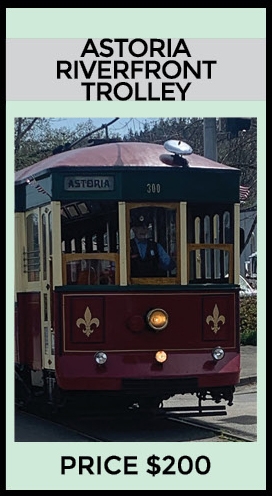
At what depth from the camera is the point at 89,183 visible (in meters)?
10.7

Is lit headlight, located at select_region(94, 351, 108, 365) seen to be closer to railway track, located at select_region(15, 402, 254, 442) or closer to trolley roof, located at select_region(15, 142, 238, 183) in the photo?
railway track, located at select_region(15, 402, 254, 442)

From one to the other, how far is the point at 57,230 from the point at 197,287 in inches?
57.6

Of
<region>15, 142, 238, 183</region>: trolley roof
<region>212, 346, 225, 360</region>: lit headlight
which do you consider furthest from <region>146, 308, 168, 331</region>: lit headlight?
<region>15, 142, 238, 183</region>: trolley roof

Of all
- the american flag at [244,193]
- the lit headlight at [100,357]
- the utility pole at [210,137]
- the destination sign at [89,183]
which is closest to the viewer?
the lit headlight at [100,357]

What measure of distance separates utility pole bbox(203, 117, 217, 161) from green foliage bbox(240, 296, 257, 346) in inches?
123

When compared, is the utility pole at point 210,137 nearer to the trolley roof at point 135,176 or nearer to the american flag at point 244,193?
the trolley roof at point 135,176

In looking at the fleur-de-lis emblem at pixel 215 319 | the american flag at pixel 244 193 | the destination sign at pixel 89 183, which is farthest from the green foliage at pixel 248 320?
the destination sign at pixel 89 183

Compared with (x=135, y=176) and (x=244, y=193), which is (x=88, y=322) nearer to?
(x=135, y=176)

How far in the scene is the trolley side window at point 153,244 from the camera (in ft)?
35.4

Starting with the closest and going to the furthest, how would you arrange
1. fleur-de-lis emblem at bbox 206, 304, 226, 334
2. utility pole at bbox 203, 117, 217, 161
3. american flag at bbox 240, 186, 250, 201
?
fleur-de-lis emblem at bbox 206, 304, 226, 334 < american flag at bbox 240, 186, 250, 201 < utility pole at bbox 203, 117, 217, 161

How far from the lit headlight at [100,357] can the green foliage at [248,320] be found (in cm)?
426

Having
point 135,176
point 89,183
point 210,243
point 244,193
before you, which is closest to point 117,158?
point 135,176

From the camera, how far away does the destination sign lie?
10.7 m

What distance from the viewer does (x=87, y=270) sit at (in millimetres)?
10828
